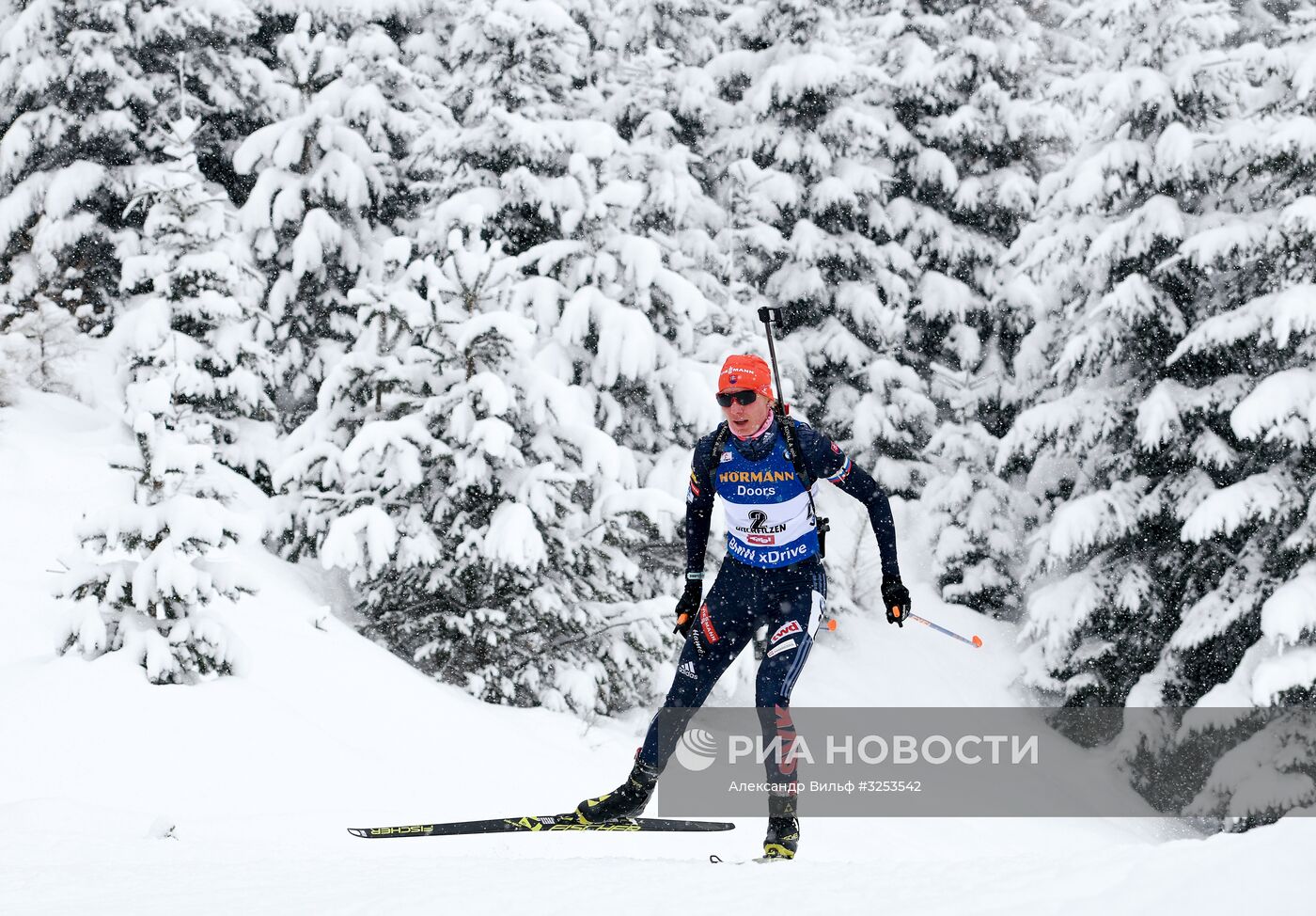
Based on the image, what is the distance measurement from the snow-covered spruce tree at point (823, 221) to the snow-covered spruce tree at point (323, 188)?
543cm

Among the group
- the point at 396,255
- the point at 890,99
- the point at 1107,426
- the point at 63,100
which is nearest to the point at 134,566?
the point at 396,255

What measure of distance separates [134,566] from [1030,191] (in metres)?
15.8

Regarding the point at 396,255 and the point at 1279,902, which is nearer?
the point at 1279,902

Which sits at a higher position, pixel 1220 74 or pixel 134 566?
pixel 1220 74

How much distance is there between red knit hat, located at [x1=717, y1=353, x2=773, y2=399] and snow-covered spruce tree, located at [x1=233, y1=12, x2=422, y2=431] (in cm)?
1180

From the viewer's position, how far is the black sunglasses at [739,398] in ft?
18.9

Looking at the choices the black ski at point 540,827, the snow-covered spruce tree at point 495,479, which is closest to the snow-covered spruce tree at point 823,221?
the snow-covered spruce tree at point 495,479

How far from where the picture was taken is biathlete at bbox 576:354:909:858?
5.85 m

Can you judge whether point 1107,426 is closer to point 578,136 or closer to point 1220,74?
point 1220,74

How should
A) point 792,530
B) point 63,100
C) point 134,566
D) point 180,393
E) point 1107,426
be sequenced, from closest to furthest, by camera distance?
point 792,530
point 134,566
point 180,393
point 1107,426
point 63,100

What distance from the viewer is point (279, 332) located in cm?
1680

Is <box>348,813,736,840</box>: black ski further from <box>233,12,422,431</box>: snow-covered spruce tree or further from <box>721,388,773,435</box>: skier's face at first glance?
<box>233,12,422,431</box>: snow-covered spruce tree
